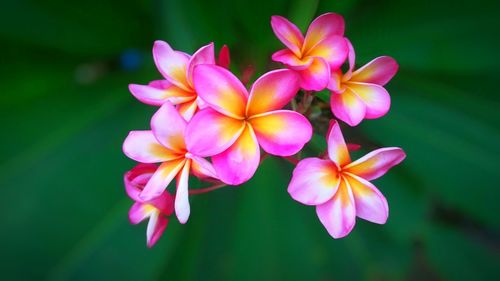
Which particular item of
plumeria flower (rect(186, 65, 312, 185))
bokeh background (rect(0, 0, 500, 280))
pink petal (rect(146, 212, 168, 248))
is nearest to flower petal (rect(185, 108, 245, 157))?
plumeria flower (rect(186, 65, 312, 185))

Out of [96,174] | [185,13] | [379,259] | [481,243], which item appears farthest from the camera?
[481,243]

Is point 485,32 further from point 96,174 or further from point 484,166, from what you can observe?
point 96,174

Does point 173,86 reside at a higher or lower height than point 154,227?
higher

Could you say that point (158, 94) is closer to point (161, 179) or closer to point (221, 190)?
point (161, 179)

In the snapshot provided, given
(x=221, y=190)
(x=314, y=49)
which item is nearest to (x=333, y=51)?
(x=314, y=49)

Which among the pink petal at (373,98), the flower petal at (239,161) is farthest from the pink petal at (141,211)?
the pink petal at (373,98)

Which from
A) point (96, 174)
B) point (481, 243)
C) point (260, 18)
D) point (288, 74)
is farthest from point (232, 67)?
point (481, 243)

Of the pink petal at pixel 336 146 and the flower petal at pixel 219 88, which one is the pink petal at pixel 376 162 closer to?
the pink petal at pixel 336 146

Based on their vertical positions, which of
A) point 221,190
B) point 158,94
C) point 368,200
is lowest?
point 221,190
